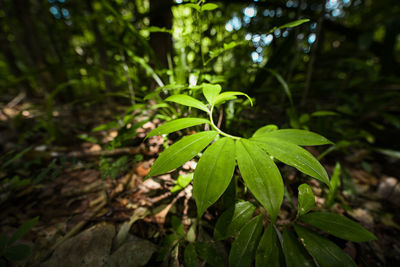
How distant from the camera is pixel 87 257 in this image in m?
0.56

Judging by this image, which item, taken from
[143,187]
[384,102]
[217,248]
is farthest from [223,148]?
[384,102]

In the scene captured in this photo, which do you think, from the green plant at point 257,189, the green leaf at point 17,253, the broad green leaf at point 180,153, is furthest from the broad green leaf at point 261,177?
the green leaf at point 17,253

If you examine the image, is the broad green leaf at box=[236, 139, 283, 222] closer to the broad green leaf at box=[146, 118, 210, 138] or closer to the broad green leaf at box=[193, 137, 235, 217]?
the broad green leaf at box=[193, 137, 235, 217]

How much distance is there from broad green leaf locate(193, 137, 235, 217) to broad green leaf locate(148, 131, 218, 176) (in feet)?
0.12

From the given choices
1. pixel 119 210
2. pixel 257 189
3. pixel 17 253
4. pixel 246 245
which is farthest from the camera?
pixel 119 210

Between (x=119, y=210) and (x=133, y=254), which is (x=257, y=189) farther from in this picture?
(x=119, y=210)

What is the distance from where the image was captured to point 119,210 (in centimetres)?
75

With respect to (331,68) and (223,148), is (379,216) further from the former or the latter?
(331,68)

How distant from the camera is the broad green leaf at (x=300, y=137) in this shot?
47 cm

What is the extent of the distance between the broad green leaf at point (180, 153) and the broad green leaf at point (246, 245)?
1.00 feet

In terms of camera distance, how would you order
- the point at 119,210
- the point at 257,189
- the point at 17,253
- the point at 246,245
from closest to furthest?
the point at 257,189 < the point at 246,245 < the point at 17,253 < the point at 119,210

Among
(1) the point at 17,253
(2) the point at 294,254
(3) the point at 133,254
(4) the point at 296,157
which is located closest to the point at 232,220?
(2) the point at 294,254

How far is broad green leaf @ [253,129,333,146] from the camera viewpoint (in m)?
0.47

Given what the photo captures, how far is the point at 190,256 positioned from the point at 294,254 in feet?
1.11
